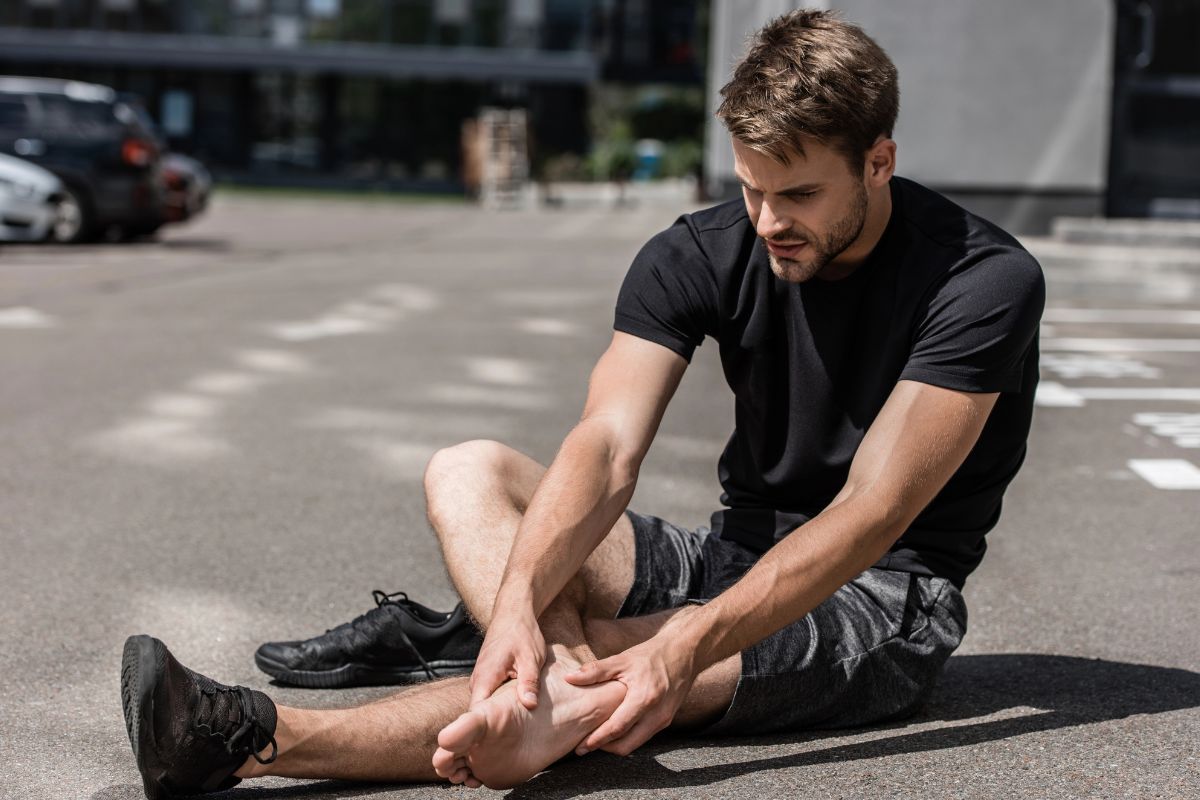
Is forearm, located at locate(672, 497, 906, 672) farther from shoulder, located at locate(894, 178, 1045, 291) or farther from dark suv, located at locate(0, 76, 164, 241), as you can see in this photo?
dark suv, located at locate(0, 76, 164, 241)

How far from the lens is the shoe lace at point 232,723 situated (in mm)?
2797

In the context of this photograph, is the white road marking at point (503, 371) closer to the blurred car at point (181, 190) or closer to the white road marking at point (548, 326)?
the white road marking at point (548, 326)

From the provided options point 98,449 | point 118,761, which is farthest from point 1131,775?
point 98,449

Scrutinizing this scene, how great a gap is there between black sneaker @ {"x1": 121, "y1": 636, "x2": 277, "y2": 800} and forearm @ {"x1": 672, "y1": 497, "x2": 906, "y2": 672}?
787mm

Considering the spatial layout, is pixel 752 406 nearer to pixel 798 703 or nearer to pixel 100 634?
pixel 798 703

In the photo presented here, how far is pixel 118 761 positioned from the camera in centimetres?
326

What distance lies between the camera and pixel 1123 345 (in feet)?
34.4

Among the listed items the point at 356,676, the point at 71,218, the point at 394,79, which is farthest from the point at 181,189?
the point at 394,79

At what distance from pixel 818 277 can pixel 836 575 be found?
66 cm

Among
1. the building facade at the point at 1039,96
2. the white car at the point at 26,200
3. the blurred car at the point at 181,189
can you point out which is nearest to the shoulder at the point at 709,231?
the building facade at the point at 1039,96

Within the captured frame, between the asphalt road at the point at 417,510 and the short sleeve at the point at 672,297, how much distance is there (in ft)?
2.82

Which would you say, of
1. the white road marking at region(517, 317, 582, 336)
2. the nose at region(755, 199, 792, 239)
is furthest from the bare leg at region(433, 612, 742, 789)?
the white road marking at region(517, 317, 582, 336)

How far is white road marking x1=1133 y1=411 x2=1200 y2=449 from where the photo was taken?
7370 millimetres

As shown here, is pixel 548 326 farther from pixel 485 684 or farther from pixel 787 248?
pixel 485 684
